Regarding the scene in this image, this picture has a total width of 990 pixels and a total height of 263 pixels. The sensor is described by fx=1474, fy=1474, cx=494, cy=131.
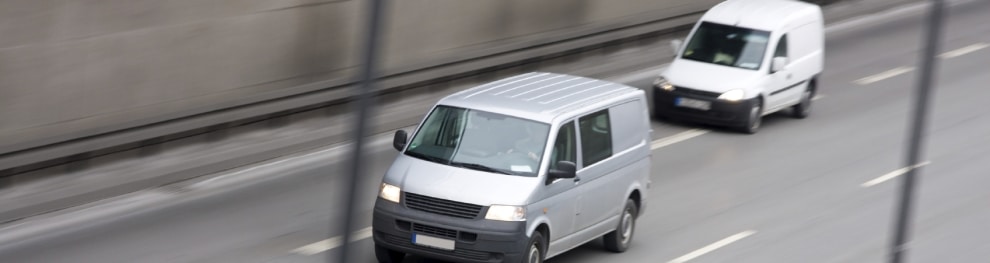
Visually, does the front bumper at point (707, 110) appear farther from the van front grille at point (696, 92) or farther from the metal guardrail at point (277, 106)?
the metal guardrail at point (277, 106)

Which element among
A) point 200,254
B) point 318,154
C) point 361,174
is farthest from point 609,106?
point 361,174

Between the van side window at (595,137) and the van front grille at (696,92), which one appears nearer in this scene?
the van side window at (595,137)

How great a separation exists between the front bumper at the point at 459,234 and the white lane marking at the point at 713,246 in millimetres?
2453

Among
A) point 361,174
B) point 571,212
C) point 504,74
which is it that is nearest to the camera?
point 361,174

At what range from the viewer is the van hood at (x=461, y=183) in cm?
1145

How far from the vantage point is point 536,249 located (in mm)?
11859

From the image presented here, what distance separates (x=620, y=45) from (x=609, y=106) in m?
10.8

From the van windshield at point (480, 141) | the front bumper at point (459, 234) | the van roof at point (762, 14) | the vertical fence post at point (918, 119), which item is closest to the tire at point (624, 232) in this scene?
the van windshield at point (480, 141)

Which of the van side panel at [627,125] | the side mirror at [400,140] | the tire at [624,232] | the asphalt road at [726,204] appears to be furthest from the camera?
the tire at [624,232]

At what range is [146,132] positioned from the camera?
1520cm

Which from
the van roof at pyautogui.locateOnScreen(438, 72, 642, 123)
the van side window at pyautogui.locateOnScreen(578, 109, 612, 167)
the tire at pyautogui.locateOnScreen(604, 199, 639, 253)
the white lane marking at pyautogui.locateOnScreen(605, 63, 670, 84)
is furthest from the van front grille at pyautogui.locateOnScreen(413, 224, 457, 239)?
the white lane marking at pyautogui.locateOnScreen(605, 63, 670, 84)

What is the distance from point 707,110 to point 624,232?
600cm

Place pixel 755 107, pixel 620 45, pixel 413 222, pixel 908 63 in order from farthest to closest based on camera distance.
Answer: pixel 908 63
pixel 620 45
pixel 755 107
pixel 413 222

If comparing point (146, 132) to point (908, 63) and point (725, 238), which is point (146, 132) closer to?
point (725, 238)
